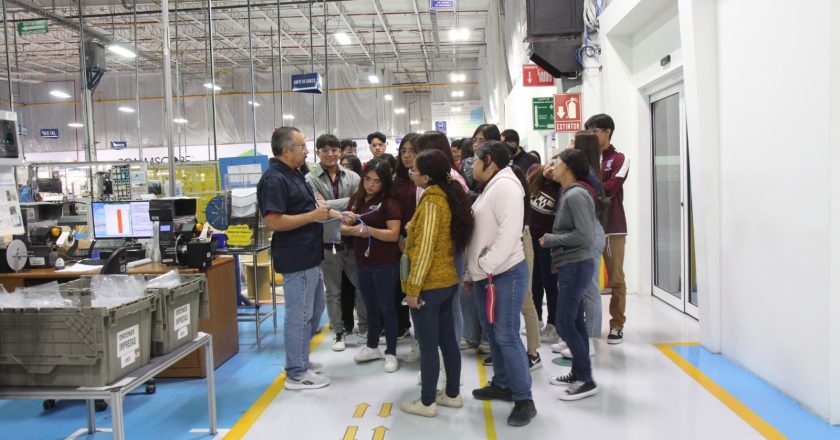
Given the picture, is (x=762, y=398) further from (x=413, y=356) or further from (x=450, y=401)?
(x=413, y=356)

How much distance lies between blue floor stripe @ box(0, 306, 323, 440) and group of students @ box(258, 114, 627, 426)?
1.19ft

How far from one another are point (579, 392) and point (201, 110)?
2008 cm

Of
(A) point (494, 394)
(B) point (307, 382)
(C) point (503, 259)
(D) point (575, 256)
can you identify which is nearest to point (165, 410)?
(B) point (307, 382)

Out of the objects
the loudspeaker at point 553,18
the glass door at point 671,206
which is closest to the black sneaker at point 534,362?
the glass door at point 671,206

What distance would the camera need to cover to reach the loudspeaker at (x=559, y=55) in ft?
20.1

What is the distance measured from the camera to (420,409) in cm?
309

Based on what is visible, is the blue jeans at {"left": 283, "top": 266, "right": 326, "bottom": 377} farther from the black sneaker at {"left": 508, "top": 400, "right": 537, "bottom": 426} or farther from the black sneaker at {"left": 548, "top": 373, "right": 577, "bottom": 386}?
the black sneaker at {"left": 548, "top": 373, "right": 577, "bottom": 386}

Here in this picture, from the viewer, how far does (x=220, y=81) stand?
20281 mm

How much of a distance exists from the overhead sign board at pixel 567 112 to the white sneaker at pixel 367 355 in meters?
3.47

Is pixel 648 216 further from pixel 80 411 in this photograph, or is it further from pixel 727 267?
pixel 80 411

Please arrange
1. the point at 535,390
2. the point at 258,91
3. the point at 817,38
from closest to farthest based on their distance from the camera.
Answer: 1. the point at 817,38
2. the point at 535,390
3. the point at 258,91

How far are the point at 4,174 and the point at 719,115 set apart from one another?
4.28 meters

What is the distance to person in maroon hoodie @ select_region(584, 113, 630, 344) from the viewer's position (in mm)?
4195

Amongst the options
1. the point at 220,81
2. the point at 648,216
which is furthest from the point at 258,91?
the point at 648,216
